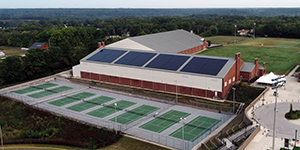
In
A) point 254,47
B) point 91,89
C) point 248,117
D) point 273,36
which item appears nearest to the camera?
point 248,117

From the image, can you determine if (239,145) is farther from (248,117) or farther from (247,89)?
(247,89)

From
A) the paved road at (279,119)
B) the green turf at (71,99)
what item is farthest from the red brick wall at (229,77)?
the green turf at (71,99)

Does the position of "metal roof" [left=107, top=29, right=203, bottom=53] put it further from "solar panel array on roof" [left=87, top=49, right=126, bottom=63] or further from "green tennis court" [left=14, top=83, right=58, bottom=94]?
"green tennis court" [left=14, top=83, right=58, bottom=94]

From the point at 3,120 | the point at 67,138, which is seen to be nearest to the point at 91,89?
the point at 3,120

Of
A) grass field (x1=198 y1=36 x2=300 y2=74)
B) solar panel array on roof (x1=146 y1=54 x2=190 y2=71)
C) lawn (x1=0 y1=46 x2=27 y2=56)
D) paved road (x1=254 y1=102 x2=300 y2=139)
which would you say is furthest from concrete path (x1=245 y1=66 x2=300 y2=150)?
lawn (x1=0 y1=46 x2=27 y2=56)

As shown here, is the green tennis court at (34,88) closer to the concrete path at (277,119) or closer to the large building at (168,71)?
the large building at (168,71)

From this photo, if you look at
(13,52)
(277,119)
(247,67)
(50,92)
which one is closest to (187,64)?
(247,67)
